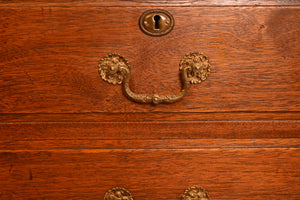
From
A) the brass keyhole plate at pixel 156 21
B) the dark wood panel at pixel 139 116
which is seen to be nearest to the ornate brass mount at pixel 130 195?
the dark wood panel at pixel 139 116

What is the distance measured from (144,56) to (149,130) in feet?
0.40

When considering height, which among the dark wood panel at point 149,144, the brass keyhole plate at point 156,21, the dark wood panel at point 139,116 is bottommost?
the dark wood panel at point 149,144

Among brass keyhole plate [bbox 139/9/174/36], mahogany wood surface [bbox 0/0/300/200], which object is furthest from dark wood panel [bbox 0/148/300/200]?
brass keyhole plate [bbox 139/9/174/36]

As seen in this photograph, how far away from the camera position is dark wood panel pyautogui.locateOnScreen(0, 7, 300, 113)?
37cm

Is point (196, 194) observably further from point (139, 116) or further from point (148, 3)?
point (148, 3)

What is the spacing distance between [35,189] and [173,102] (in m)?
0.28

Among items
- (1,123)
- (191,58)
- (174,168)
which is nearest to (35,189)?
(1,123)

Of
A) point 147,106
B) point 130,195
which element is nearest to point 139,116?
point 147,106

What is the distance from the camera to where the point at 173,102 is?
381 mm

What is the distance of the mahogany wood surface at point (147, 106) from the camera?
1.22 ft

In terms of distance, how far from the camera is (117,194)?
401 mm

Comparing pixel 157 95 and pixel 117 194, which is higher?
pixel 157 95

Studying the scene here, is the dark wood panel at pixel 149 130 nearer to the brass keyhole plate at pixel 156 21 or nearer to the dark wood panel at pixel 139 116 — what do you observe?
the dark wood panel at pixel 139 116

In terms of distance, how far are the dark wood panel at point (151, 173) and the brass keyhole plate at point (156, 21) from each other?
0.20 meters
